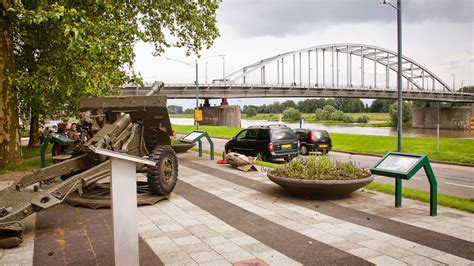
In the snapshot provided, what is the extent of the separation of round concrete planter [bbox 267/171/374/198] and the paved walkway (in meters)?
0.19

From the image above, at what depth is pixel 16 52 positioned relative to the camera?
16875mm

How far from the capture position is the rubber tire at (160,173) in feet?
25.3

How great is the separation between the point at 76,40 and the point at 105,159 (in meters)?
4.66

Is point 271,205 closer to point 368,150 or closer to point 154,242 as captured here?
point 154,242

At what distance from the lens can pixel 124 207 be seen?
368 cm

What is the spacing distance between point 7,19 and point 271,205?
34.2 feet

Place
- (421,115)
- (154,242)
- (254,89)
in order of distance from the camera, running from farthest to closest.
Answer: (421,115) < (254,89) < (154,242)

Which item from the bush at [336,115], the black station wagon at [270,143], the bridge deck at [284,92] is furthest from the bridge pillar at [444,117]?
the black station wagon at [270,143]

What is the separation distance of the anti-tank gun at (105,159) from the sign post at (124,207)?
2.36 m

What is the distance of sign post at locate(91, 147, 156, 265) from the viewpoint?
362 cm

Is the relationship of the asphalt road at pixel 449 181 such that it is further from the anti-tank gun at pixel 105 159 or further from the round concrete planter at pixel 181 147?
the round concrete planter at pixel 181 147

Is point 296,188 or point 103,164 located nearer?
point 103,164

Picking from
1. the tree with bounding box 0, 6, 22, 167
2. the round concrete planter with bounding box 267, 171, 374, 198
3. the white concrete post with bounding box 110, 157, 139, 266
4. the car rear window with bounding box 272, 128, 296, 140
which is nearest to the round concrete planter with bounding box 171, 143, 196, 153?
the car rear window with bounding box 272, 128, 296, 140

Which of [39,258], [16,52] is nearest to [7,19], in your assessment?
[16,52]
